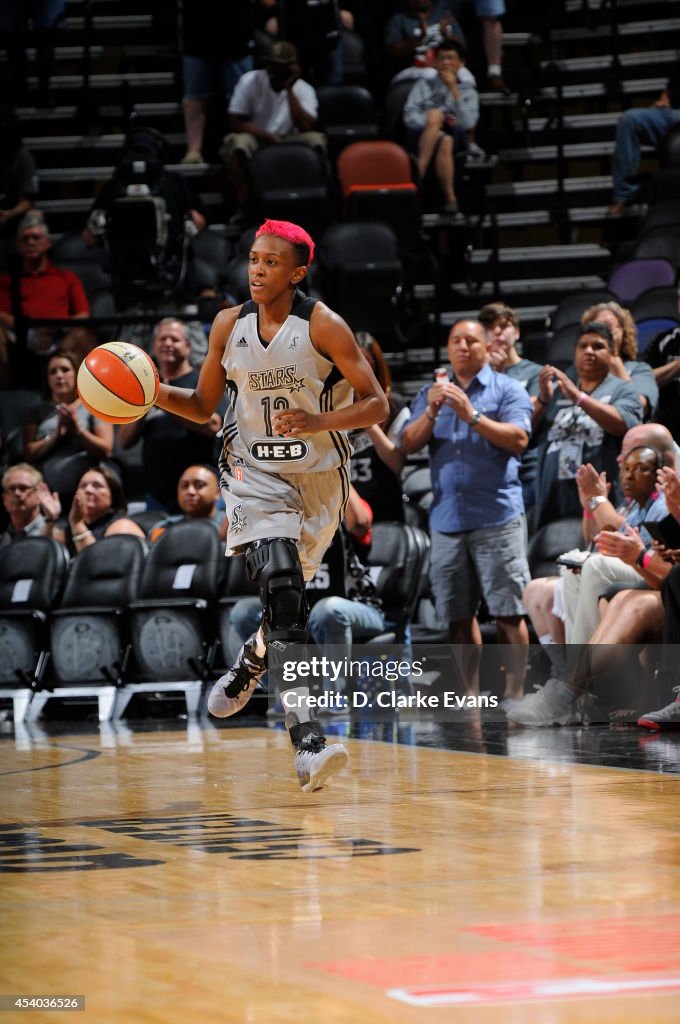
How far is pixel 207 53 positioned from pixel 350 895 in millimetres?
11934

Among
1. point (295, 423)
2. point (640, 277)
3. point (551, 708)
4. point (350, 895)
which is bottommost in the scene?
point (551, 708)

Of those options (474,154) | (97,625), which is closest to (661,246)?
(474,154)

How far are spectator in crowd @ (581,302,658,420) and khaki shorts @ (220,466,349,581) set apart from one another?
3257 millimetres

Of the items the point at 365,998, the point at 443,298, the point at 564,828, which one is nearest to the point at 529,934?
the point at 365,998

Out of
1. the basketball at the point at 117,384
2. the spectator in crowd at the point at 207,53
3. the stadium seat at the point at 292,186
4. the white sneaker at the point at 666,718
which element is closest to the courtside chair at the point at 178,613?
the white sneaker at the point at 666,718

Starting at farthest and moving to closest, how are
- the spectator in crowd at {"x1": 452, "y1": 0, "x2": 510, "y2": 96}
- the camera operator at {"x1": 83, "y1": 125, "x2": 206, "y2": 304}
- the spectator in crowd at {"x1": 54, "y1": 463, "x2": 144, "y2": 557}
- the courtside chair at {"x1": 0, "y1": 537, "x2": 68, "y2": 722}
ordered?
1. the spectator in crowd at {"x1": 452, "y1": 0, "x2": 510, "y2": 96}
2. the camera operator at {"x1": 83, "y1": 125, "x2": 206, "y2": 304}
3. the spectator in crowd at {"x1": 54, "y1": 463, "x2": 144, "y2": 557}
4. the courtside chair at {"x1": 0, "y1": 537, "x2": 68, "y2": 722}

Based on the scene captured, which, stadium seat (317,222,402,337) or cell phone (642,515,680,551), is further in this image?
stadium seat (317,222,402,337)

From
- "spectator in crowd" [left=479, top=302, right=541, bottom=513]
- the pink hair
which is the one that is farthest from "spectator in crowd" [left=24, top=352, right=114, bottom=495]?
the pink hair

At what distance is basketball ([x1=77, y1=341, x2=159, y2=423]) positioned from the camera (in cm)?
539

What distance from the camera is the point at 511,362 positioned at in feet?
31.4

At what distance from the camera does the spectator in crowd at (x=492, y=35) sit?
46.4 feet

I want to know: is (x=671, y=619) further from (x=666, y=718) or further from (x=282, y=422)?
(x=282, y=422)

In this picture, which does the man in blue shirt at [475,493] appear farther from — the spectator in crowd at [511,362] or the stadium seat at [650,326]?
the stadium seat at [650,326]

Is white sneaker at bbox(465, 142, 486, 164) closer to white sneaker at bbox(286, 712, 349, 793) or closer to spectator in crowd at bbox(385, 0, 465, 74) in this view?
spectator in crowd at bbox(385, 0, 465, 74)
